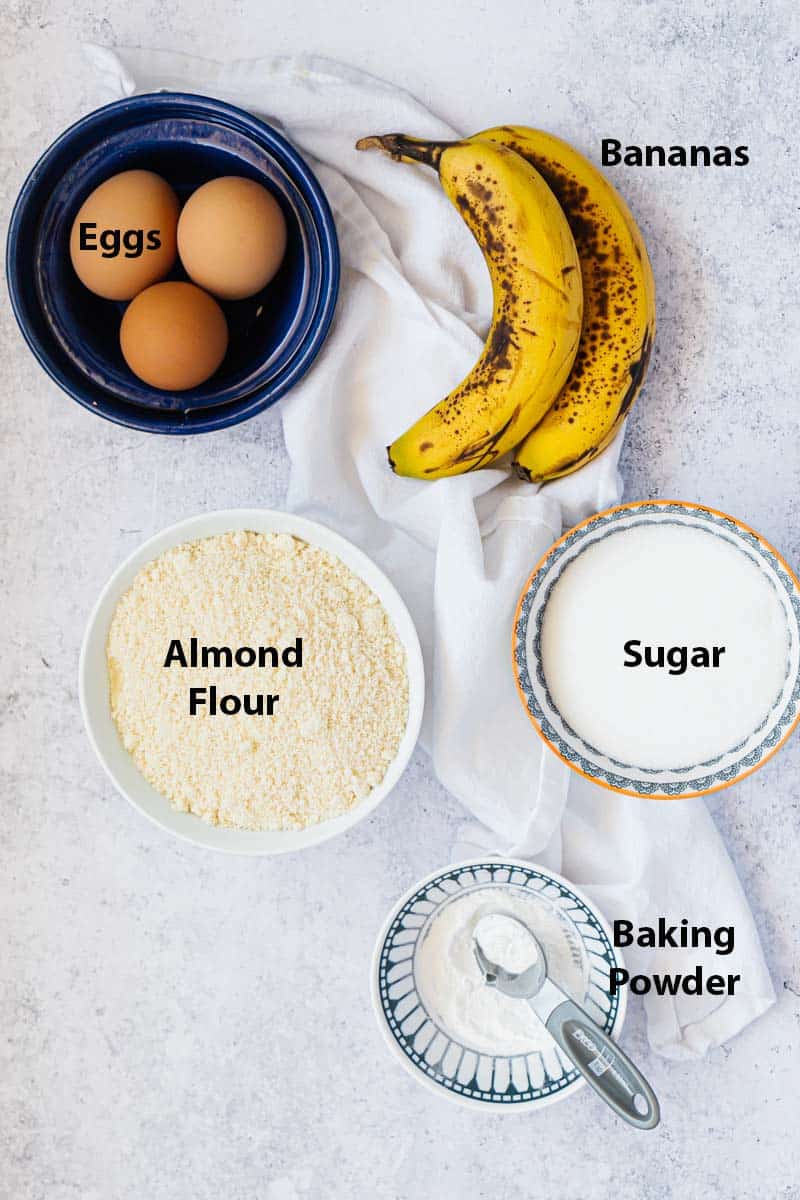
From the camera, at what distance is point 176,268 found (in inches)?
33.5

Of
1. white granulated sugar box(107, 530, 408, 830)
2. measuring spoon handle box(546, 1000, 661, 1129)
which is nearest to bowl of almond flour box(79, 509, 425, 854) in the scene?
white granulated sugar box(107, 530, 408, 830)

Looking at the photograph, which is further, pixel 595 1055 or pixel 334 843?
pixel 334 843

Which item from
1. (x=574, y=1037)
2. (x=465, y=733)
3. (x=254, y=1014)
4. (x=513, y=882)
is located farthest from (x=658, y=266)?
(x=254, y=1014)

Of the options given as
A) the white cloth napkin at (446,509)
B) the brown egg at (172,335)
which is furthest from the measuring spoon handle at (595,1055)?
the brown egg at (172,335)

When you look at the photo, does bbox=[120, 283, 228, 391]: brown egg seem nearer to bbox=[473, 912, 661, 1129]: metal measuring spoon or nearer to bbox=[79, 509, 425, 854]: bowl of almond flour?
bbox=[79, 509, 425, 854]: bowl of almond flour

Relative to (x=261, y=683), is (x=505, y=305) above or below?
above

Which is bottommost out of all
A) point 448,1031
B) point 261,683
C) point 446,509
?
point 448,1031

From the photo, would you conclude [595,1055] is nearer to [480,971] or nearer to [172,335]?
[480,971]

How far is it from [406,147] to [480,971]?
68cm

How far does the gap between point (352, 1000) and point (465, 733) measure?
266 mm

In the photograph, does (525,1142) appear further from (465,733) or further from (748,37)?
(748,37)

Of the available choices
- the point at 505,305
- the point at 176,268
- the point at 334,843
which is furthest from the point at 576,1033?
the point at 176,268

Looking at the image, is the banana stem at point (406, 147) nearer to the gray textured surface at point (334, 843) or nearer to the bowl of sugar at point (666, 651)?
the gray textured surface at point (334, 843)

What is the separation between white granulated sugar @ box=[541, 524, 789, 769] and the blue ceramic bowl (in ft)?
1.01
